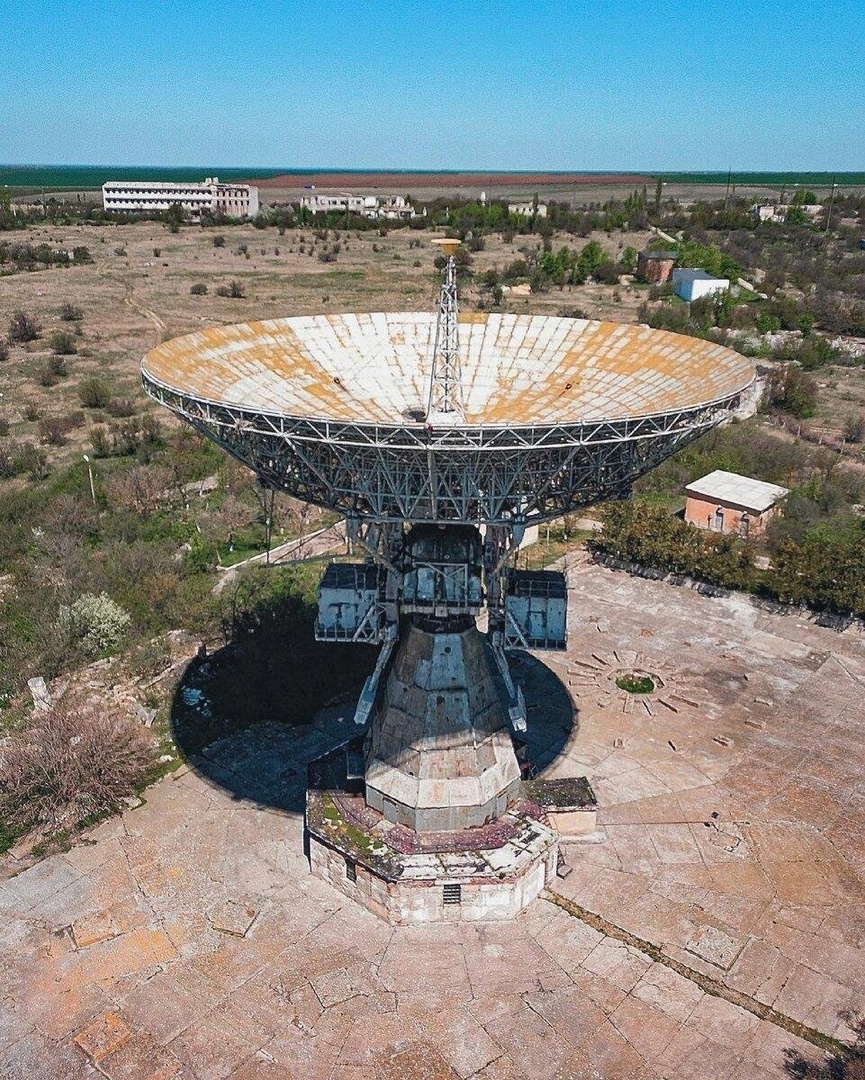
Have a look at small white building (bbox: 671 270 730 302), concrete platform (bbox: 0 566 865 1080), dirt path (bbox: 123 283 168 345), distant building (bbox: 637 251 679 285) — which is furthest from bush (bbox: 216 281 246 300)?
concrete platform (bbox: 0 566 865 1080)

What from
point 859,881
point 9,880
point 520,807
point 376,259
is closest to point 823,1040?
point 859,881

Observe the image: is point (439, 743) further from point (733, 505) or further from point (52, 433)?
point (52, 433)

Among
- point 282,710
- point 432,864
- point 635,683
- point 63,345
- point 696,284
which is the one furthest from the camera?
point 696,284

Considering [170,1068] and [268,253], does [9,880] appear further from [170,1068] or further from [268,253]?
[268,253]

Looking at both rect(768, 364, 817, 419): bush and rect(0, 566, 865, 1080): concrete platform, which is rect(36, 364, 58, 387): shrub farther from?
rect(768, 364, 817, 419): bush

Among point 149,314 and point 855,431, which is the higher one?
point 149,314

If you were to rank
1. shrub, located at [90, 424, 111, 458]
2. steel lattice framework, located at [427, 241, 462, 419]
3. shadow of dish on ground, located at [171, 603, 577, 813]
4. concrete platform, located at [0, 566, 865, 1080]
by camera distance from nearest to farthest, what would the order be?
concrete platform, located at [0, 566, 865, 1080], steel lattice framework, located at [427, 241, 462, 419], shadow of dish on ground, located at [171, 603, 577, 813], shrub, located at [90, 424, 111, 458]

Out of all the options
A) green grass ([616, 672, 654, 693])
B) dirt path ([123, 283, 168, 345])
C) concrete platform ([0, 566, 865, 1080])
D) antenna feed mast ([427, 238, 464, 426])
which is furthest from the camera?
dirt path ([123, 283, 168, 345])

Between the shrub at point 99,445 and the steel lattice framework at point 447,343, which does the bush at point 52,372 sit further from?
the steel lattice framework at point 447,343

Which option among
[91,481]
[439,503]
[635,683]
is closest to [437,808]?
A: [439,503]
